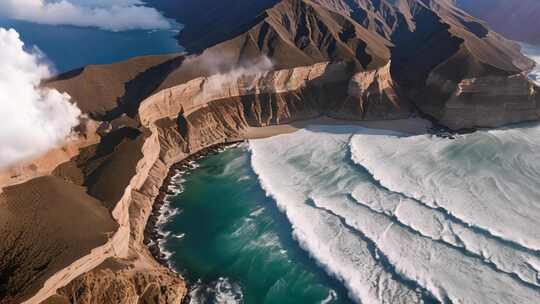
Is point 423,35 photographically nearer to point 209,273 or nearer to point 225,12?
point 225,12

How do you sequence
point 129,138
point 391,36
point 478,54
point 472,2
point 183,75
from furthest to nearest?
1. point 472,2
2. point 391,36
3. point 478,54
4. point 183,75
5. point 129,138

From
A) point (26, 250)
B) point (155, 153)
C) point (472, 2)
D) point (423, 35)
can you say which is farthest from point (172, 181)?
point (472, 2)

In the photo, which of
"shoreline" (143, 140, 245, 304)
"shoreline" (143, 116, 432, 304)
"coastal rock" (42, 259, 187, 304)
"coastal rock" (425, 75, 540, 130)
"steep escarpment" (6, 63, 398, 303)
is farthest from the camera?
"coastal rock" (425, 75, 540, 130)

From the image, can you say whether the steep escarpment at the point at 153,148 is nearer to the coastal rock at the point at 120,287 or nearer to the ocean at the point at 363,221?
the coastal rock at the point at 120,287

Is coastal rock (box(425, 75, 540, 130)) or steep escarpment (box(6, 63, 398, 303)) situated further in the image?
coastal rock (box(425, 75, 540, 130))

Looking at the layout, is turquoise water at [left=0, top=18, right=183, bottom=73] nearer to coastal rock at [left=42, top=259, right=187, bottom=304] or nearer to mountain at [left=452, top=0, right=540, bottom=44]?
coastal rock at [left=42, top=259, right=187, bottom=304]

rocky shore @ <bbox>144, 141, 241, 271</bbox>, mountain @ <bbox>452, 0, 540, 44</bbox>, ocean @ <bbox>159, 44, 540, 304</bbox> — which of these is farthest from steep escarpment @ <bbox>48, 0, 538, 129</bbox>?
mountain @ <bbox>452, 0, 540, 44</bbox>
